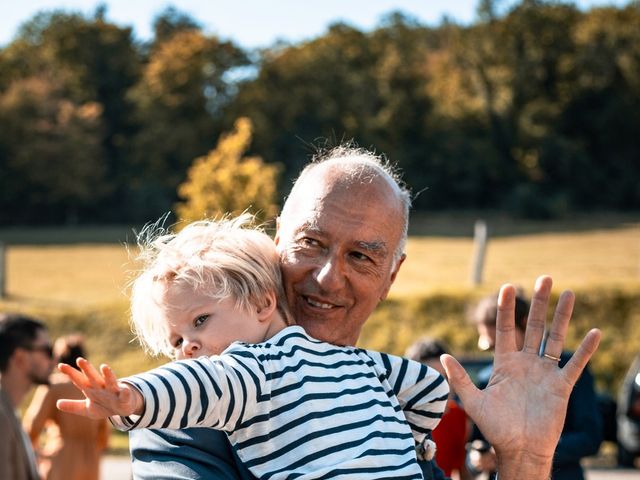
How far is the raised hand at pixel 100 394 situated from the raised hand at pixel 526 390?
35.1 inches

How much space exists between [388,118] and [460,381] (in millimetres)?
49844

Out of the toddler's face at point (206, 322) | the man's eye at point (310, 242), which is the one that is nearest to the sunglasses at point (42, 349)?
the man's eye at point (310, 242)

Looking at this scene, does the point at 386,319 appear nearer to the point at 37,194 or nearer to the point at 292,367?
the point at 292,367

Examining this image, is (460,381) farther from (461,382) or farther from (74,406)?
(74,406)

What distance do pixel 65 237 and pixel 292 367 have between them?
47325 mm

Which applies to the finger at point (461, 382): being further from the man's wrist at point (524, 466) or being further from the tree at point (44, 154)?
the tree at point (44, 154)

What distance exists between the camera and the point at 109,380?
5.37 feet

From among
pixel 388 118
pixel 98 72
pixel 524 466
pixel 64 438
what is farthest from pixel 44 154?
pixel 524 466

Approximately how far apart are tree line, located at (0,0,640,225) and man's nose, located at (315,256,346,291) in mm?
46154

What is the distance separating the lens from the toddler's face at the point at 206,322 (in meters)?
2.18

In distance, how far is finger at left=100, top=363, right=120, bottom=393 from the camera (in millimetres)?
1631


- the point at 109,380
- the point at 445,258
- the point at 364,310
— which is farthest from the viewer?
the point at 445,258

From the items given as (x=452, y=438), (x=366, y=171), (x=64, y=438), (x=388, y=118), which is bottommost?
(x=64, y=438)

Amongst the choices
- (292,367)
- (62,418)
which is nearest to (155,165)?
(62,418)
